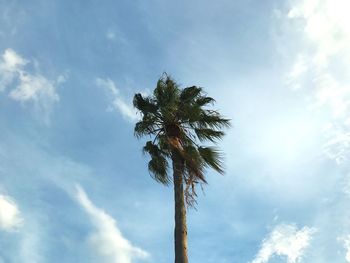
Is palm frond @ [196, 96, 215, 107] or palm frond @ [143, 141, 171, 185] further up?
palm frond @ [196, 96, 215, 107]

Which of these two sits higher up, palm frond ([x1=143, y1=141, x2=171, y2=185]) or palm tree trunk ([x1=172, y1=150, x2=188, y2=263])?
palm frond ([x1=143, y1=141, x2=171, y2=185])

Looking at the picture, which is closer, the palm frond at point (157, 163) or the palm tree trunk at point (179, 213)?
the palm tree trunk at point (179, 213)

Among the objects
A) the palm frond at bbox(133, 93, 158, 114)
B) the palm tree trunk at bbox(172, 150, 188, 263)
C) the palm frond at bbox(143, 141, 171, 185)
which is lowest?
the palm tree trunk at bbox(172, 150, 188, 263)

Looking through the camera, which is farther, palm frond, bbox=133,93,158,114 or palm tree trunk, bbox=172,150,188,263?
palm frond, bbox=133,93,158,114

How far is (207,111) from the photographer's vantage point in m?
18.5

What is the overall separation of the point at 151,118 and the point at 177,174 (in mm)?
2932

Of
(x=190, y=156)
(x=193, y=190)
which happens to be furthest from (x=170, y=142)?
(x=193, y=190)

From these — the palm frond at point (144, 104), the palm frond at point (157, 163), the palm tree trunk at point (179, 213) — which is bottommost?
the palm tree trunk at point (179, 213)

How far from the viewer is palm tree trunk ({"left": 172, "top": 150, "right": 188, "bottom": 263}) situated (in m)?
14.0

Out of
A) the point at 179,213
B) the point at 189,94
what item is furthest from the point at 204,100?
the point at 179,213

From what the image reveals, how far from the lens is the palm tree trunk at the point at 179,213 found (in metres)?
14.0

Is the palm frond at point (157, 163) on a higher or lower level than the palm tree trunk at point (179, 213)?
higher

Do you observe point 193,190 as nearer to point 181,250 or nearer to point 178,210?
point 178,210

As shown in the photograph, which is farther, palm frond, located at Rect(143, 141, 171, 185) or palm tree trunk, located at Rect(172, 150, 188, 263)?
palm frond, located at Rect(143, 141, 171, 185)
